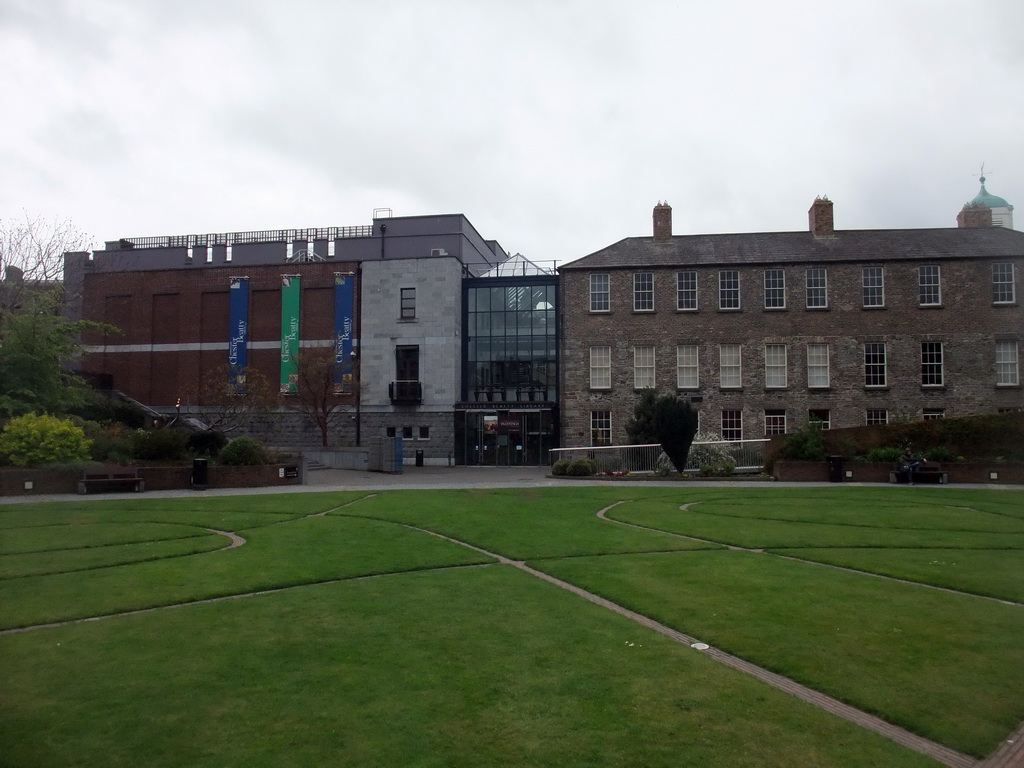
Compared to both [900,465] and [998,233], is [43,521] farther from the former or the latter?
[998,233]

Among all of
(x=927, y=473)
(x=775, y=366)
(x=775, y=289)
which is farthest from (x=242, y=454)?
(x=775, y=289)

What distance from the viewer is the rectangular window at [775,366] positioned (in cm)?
4231

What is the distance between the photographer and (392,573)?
1186 centimetres

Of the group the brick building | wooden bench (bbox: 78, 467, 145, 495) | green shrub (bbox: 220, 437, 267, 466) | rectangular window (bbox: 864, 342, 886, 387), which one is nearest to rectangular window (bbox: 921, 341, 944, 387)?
the brick building

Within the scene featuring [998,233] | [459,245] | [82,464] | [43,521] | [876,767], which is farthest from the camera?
[459,245]

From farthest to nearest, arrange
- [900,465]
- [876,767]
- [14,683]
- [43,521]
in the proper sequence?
[900,465] → [43,521] → [14,683] → [876,767]

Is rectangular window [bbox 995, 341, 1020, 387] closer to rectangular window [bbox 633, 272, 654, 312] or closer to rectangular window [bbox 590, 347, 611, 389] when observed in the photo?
rectangular window [bbox 633, 272, 654, 312]

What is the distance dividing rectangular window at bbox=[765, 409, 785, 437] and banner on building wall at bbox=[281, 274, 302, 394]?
1090 inches

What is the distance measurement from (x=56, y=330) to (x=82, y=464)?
6.57 m

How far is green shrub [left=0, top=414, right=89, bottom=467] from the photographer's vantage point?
25.6 metres

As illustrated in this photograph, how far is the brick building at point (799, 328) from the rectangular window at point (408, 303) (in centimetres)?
992

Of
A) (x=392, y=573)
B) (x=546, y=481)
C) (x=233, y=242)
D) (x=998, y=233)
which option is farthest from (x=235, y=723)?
(x=233, y=242)

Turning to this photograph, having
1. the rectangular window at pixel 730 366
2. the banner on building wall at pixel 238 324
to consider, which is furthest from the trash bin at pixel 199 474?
the rectangular window at pixel 730 366

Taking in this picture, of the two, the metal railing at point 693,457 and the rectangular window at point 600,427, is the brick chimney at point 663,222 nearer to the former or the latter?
the rectangular window at point 600,427
